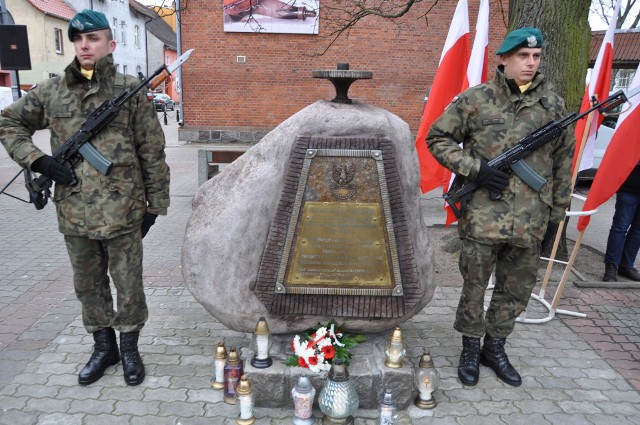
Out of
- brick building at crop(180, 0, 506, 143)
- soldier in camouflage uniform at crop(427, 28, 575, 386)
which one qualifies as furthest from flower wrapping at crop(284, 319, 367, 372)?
brick building at crop(180, 0, 506, 143)

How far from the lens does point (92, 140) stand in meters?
2.89

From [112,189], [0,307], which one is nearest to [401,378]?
[112,189]

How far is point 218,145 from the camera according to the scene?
15.3 metres

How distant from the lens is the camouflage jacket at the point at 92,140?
2.88m

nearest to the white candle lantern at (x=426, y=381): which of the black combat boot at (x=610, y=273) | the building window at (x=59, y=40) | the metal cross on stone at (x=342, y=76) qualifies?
the metal cross on stone at (x=342, y=76)

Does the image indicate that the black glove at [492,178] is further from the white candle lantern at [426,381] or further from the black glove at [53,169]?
the black glove at [53,169]

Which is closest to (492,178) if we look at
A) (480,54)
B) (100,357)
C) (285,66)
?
(480,54)

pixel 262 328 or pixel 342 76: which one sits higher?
pixel 342 76

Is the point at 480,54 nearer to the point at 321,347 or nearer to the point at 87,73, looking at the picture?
the point at 321,347

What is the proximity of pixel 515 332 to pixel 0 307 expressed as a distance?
13.4ft

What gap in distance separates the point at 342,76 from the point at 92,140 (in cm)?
144

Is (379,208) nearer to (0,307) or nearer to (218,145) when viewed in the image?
(0,307)

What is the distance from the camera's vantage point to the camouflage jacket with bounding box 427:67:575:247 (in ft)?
9.79

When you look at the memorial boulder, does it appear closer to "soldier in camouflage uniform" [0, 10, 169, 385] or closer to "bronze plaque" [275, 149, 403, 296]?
"bronze plaque" [275, 149, 403, 296]
